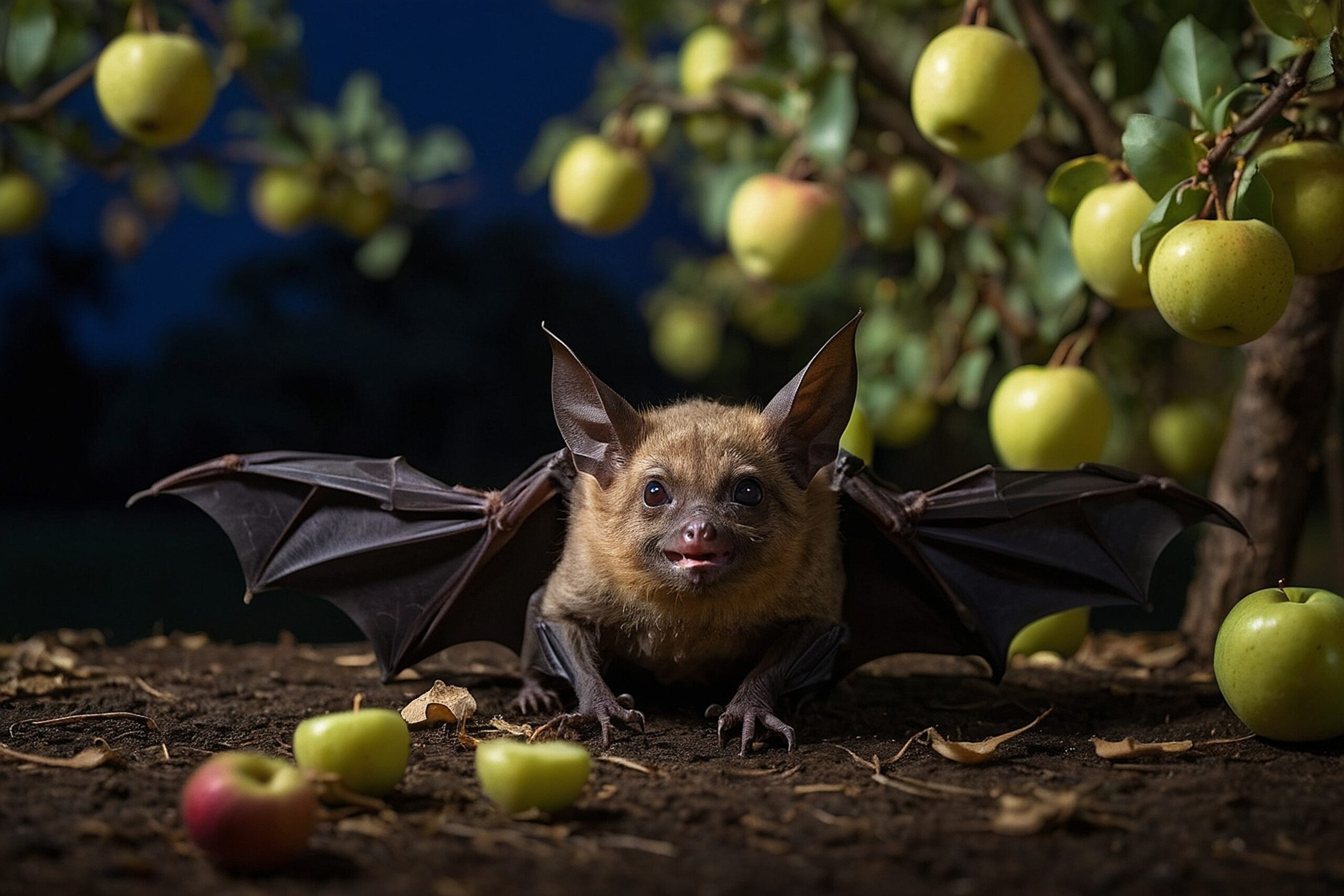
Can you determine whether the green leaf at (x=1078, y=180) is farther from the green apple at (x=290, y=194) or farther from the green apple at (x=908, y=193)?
the green apple at (x=290, y=194)

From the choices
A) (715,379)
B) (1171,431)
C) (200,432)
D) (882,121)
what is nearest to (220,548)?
(200,432)

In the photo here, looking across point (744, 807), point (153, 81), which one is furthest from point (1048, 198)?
point (153, 81)

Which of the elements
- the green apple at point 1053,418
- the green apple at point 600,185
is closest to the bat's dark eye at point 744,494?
the green apple at point 1053,418

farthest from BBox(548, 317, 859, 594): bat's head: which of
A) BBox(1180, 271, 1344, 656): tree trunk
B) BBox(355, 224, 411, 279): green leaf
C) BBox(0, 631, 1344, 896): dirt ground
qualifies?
BBox(355, 224, 411, 279): green leaf

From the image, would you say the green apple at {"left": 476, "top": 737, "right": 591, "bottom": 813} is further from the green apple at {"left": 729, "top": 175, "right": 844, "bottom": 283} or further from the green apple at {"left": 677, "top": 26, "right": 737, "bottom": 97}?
the green apple at {"left": 677, "top": 26, "right": 737, "bottom": 97}

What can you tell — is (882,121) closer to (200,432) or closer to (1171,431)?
(1171,431)

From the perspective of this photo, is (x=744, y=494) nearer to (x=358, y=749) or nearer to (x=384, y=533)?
(x=384, y=533)
